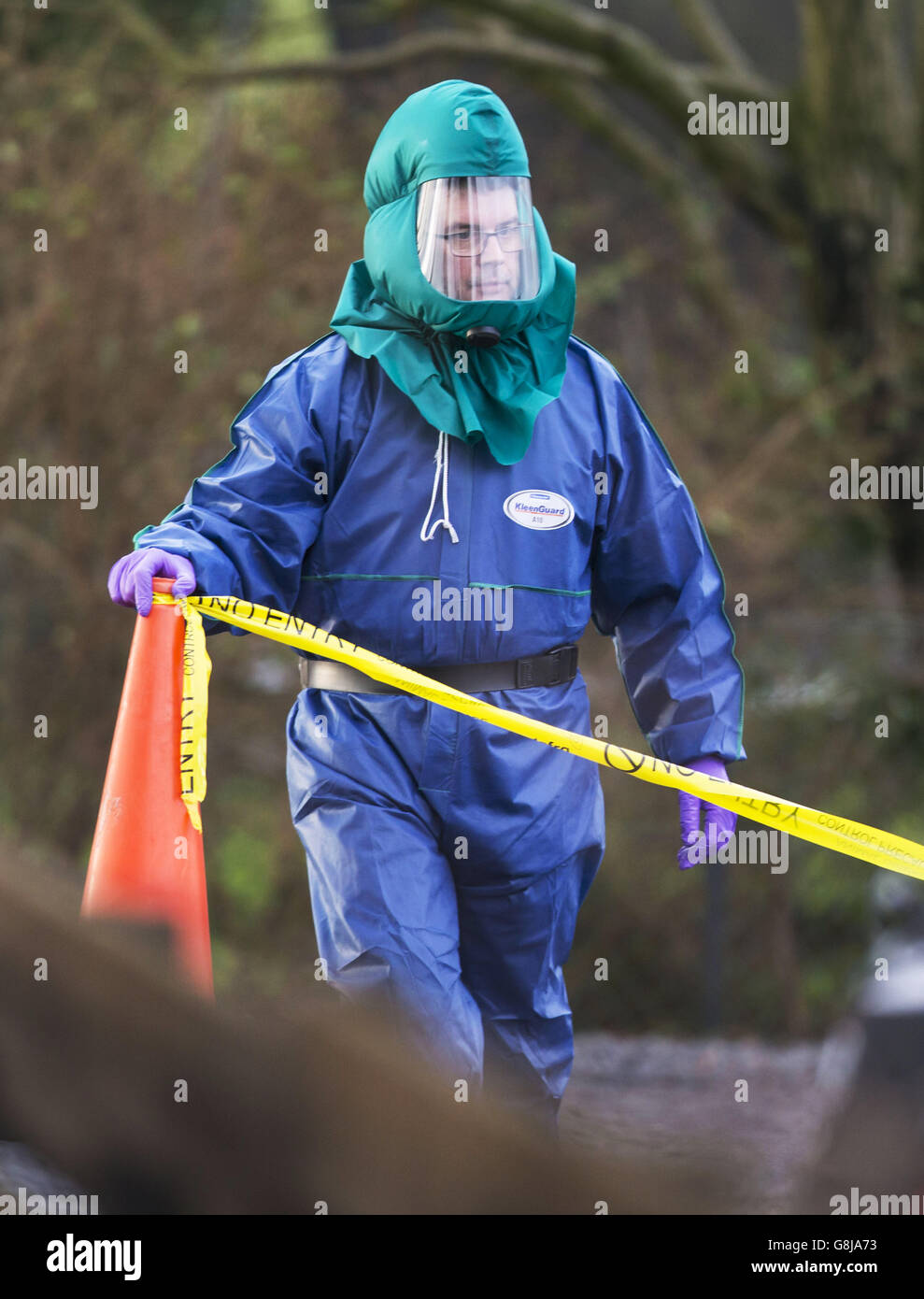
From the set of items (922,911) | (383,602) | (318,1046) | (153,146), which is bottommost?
(922,911)

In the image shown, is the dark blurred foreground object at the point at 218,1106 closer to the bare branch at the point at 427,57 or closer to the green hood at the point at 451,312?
the green hood at the point at 451,312

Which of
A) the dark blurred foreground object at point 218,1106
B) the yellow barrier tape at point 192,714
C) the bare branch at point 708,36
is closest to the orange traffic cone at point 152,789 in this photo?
the yellow barrier tape at point 192,714

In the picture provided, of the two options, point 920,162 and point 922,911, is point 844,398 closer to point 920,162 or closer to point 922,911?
point 920,162

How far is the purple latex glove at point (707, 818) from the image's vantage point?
2.94 m

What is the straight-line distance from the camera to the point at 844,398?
22.7 feet

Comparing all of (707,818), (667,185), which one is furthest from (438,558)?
(667,185)

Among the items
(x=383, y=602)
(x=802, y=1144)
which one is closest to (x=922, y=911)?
(x=802, y=1144)

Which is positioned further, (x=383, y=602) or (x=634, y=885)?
(x=634, y=885)

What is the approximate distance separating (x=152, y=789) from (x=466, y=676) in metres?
0.67

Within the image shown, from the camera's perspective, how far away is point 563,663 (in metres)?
2.81

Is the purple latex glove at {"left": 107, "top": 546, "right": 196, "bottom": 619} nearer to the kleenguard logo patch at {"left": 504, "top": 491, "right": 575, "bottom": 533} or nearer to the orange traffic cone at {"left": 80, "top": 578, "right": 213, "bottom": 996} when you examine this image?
the orange traffic cone at {"left": 80, "top": 578, "right": 213, "bottom": 996}

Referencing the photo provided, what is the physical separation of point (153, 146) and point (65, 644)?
2154mm

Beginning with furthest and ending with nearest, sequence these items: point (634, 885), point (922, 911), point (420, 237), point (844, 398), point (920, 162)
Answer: point (920, 162), point (844, 398), point (634, 885), point (922, 911), point (420, 237)
